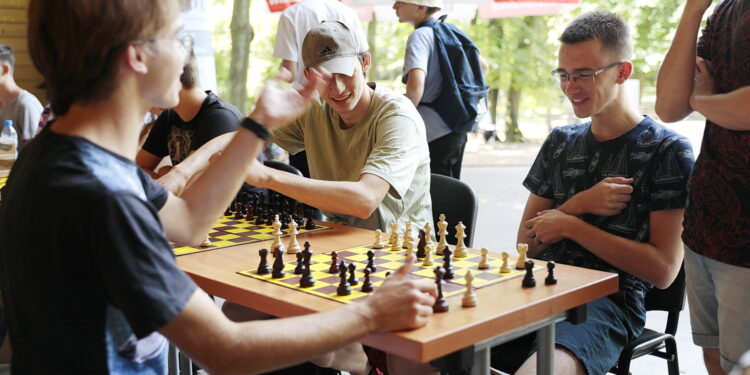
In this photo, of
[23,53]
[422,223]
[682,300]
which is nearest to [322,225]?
[422,223]

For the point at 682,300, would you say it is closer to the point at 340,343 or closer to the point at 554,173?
the point at 554,173

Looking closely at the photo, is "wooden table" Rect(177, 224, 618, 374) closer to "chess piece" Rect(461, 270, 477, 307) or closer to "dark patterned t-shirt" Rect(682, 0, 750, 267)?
"chess piece" Rect(461, 270, 477, 307)

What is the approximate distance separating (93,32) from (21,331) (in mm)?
570

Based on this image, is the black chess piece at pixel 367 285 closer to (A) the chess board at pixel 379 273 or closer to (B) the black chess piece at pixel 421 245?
(A) the chess board at pixel 379 273

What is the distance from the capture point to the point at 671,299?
251cm

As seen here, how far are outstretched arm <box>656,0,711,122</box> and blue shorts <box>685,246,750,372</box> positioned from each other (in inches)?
17.4

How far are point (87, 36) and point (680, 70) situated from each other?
1.72 meters

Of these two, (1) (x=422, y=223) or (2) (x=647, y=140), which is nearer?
(2) (x=647, y=140)

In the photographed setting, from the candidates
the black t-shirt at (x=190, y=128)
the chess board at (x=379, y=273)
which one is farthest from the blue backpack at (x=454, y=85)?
the chess board at (x=379, y=273)

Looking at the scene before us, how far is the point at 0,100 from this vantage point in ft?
17.4

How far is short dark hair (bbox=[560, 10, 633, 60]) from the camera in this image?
2590 millimetres

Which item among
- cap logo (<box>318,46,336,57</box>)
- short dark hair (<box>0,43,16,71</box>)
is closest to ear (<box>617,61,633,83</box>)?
cap logo (<box>318,46,336,57</box>)

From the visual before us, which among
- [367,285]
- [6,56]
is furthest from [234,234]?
[6,56]

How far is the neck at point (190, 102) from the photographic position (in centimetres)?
329
